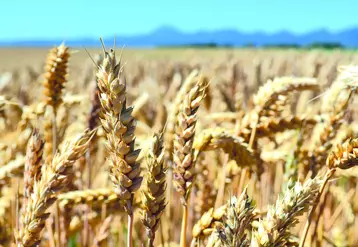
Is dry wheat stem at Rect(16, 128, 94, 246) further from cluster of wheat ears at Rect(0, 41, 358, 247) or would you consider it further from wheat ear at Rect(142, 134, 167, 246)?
wheat ear at Rect(142, 134, 167, 246)

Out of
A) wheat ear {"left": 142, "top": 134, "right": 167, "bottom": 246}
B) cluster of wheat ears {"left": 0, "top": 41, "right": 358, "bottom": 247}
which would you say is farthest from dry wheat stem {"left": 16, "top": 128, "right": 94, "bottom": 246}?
wheat ear {"left": 142, "top": 134, "right": 167, "bottom": 246}

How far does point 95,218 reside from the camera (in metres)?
1.79

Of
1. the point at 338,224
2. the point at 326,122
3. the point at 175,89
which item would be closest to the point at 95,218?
the point at 326,122

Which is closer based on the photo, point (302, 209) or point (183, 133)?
point (302, 209)

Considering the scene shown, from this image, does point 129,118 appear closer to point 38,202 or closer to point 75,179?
point 38,202

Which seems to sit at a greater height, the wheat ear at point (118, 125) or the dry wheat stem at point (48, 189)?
the wheat ear at point (118, 125)

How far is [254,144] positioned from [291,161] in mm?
122

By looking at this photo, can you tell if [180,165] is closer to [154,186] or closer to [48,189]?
[154,186]

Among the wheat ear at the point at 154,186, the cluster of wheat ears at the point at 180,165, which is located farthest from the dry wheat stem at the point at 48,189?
the wheat ear at the point at 154,186

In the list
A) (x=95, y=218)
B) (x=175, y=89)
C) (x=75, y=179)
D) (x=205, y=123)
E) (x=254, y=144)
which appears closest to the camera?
(x=254, y=144)

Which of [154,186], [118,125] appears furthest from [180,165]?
[118,125]

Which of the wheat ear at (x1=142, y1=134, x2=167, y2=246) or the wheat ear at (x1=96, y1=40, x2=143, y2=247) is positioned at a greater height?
the wheat ear at (x1=96, y1=40, x2=143, y2=247)

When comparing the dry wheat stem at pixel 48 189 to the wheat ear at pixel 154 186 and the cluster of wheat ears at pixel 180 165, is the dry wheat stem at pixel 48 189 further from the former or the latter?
the wheat ear at pixel 154 186

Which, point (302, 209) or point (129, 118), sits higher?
point (129, 118)
